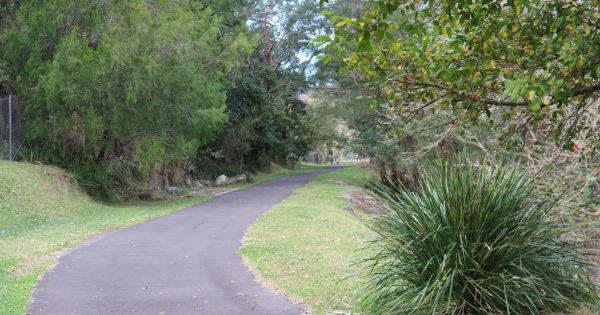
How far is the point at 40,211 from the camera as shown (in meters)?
17.1

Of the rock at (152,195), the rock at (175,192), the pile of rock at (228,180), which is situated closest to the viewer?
the rock at (152,195)

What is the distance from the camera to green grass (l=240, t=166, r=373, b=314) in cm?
789

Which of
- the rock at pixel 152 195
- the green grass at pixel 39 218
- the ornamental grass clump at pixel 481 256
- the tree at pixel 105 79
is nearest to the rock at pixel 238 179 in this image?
the rock at pixel 152 195

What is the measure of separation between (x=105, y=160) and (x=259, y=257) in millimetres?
14410

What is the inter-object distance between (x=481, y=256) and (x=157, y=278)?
505 centimetres

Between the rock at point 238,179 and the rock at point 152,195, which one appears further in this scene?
the rock at point 238,179

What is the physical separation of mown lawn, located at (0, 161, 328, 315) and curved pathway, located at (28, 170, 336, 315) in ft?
1.10

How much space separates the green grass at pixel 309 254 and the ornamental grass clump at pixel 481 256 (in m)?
0.92

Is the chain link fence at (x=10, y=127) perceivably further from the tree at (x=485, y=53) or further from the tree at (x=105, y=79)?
the tree at (x=485, y=53)

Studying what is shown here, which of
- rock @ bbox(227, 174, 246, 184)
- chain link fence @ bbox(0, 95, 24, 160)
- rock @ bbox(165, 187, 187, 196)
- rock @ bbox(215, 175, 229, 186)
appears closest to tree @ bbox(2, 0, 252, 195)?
chain link fence @ bbox(0, 95, 24, 160)

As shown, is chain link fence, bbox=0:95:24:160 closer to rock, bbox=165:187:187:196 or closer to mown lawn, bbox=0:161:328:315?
mown lawn, bbox=0:161:328:315

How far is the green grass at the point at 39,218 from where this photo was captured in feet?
29.4

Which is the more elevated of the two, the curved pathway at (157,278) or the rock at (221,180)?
the rock at (221,180)

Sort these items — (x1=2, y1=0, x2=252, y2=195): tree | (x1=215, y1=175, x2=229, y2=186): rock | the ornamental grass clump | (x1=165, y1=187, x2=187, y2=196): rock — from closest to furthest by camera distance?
the ornamental grass clump → (x1=2, y1=0, x2=252, y2=195): tree → (x1=165, y1=187, x2=187, y2=196): rock → (x1=215, y1=175, x2=229, y2=186): rock
